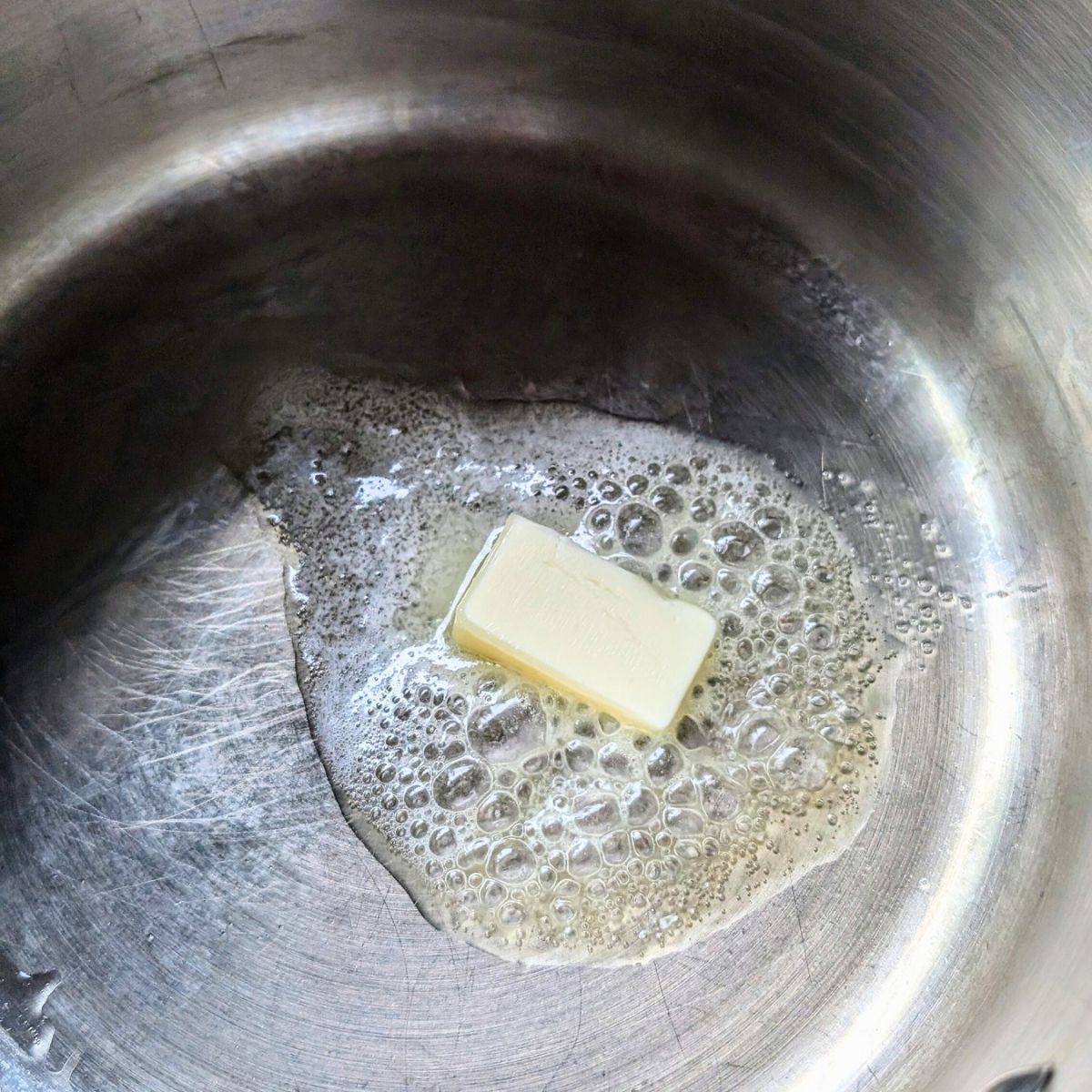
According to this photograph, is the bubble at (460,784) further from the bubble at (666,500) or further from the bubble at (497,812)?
the bubble at (666,500)

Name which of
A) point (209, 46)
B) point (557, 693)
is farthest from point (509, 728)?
point (209, 46)

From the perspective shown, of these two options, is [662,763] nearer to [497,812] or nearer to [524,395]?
[497,812]

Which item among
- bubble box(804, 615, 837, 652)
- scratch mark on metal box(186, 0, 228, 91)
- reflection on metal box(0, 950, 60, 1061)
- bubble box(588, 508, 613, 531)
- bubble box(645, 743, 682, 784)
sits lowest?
reflection on metal box(0, 950, 60, 1061)

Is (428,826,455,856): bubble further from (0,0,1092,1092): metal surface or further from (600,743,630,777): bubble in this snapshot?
(600,743,630,777): bubble

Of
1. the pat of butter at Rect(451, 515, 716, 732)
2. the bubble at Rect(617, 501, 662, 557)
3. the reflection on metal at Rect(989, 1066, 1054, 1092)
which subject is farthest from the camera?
the bubble at Rect(617, 501, 662, 557)

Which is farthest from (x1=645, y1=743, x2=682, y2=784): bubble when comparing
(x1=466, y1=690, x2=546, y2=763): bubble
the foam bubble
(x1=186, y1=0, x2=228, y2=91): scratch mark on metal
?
(x1=186, y1=0, x2=228, y2=91): scratch mark on metal

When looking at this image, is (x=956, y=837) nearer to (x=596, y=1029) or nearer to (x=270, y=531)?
(x=596, y=1029)

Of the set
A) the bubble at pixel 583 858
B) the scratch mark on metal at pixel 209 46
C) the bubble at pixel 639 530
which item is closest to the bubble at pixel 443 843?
the bubble at pixel 583 858
